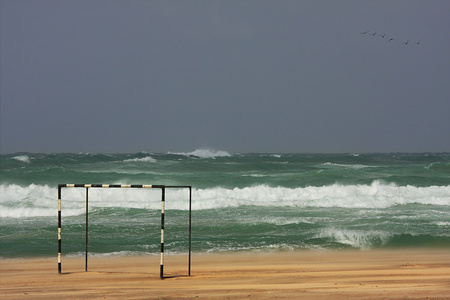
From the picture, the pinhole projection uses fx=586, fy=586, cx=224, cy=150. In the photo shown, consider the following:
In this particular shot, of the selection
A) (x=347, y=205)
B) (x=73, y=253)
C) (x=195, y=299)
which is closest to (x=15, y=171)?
(x=347, y=205)

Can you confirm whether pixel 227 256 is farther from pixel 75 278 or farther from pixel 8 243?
pixel 8 243

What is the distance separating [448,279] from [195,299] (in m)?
3.72

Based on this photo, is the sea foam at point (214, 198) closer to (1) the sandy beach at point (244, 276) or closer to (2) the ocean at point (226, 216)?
(2) the ocean at point (226, 216)

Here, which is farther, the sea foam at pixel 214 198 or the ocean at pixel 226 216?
the sea foam at pixel 214 198

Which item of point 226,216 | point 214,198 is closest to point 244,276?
point 226,216

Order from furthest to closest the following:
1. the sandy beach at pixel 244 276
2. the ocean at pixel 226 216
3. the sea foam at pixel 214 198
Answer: the sea foam at pixel 214 198 < the ocean at pixel 226 216 < the sandy beach at pixel 244 276

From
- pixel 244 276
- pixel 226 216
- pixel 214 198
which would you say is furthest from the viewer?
pixel 214 198

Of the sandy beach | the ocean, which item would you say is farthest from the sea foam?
the sandy beach

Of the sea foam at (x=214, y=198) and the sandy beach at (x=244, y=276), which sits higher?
the sea foam at (x=214, y=198)

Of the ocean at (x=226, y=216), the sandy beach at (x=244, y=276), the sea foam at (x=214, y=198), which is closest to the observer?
the sandy beach at (x=244, y=276)

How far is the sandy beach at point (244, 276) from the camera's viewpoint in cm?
736

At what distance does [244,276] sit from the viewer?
8.54m

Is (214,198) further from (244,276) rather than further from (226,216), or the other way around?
(244,276)

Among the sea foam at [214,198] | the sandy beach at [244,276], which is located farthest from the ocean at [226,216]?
the sandy beach at [244,276]
